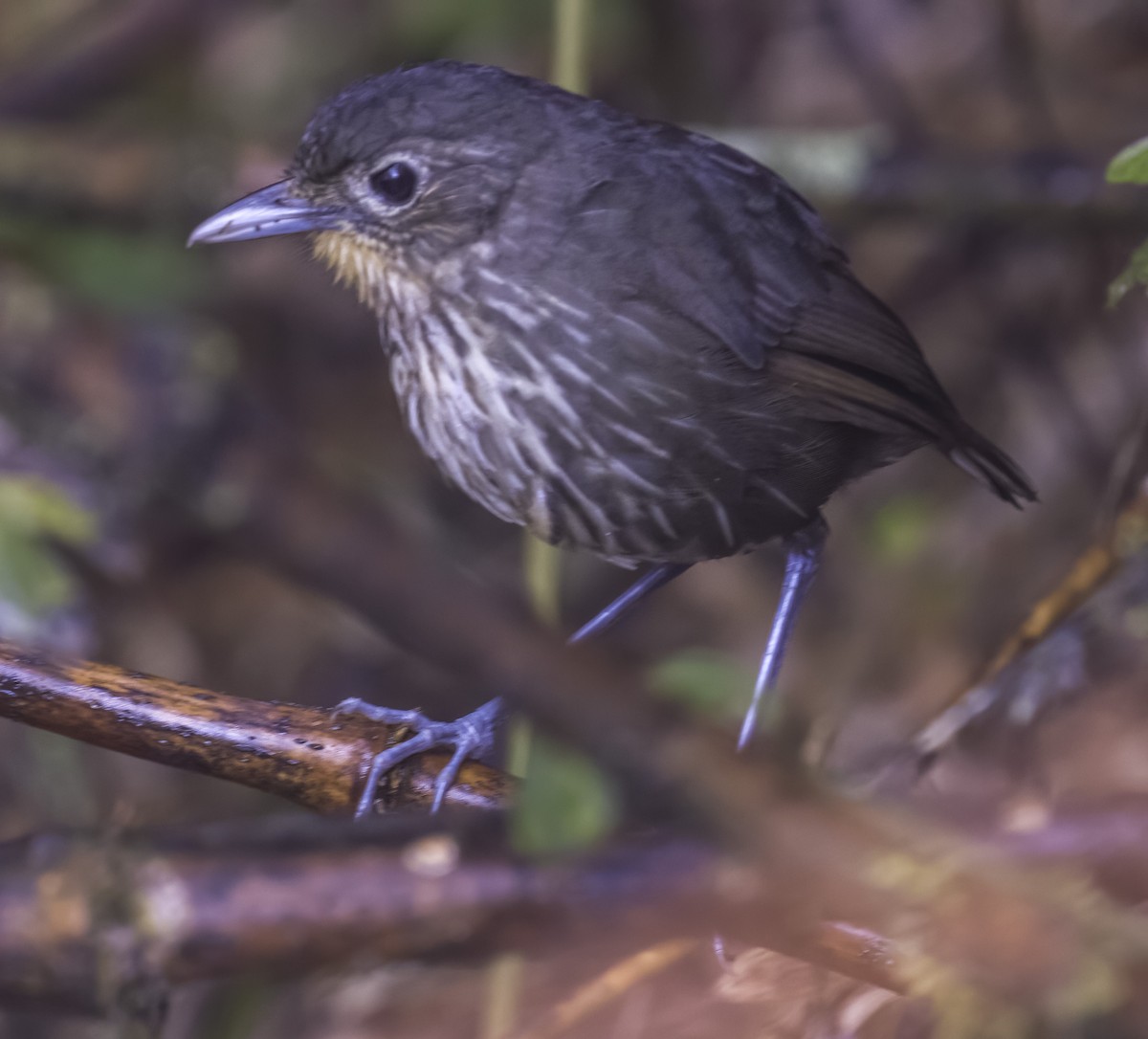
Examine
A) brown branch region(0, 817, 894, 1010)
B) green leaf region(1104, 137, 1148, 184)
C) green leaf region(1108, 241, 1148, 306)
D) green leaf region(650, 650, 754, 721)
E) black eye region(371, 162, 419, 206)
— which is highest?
green leaf region(1104, 137, 1148, 184)

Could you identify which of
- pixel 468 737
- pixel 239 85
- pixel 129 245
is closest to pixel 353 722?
pixel 468 737

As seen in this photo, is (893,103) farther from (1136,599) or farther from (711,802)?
(711,802)

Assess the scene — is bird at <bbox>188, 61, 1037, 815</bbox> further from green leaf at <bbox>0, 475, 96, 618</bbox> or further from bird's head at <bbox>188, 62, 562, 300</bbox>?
green leaf at <bbox>0, 475, 96, 618</bbox>

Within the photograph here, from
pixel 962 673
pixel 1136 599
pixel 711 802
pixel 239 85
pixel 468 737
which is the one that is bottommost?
pixel 962 673

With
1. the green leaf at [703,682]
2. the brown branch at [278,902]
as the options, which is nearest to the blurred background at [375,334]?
the green leaf at [703,682]

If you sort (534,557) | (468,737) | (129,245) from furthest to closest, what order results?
1. (129,245)
2. (534,557)
3. (468,737)

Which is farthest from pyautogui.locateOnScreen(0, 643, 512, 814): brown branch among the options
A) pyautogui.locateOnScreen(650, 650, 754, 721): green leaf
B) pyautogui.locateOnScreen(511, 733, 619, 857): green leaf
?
pyautogui.locateOnScreen(650, 650, 754, 721): green leaf

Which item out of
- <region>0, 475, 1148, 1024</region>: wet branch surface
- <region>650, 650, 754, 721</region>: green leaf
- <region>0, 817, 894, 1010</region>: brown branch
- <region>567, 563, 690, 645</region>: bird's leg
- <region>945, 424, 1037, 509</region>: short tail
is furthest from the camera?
<region>567, 563, 690, 645</region>: bird's leg

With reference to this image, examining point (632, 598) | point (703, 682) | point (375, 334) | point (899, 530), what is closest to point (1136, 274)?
point (703, 682)
